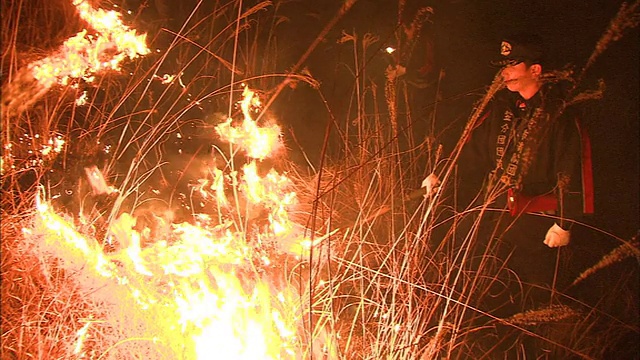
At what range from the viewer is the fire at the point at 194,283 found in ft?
8.85

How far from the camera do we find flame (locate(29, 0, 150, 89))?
12.3 ft

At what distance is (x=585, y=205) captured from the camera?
295cm

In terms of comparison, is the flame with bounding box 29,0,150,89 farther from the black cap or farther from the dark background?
the black cap

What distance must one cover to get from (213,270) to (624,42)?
3.36 metres

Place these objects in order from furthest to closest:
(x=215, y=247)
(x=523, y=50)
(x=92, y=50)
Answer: (x=92, y=50), (x=215, y=247), (x=523, y=50)

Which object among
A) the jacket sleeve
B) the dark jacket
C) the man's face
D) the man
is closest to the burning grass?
the man

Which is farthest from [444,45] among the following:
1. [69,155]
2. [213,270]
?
[69,155]

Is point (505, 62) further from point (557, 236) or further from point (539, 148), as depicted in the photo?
point (557, 236)

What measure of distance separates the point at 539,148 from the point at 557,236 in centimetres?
53

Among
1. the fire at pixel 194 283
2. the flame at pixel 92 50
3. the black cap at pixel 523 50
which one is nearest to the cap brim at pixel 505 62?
the black cap at pixel 523 50

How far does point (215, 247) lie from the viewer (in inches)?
127

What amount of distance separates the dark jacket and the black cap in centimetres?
19

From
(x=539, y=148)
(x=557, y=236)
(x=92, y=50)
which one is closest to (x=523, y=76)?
(x=539, y=148)

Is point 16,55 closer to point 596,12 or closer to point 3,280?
point 3,280
